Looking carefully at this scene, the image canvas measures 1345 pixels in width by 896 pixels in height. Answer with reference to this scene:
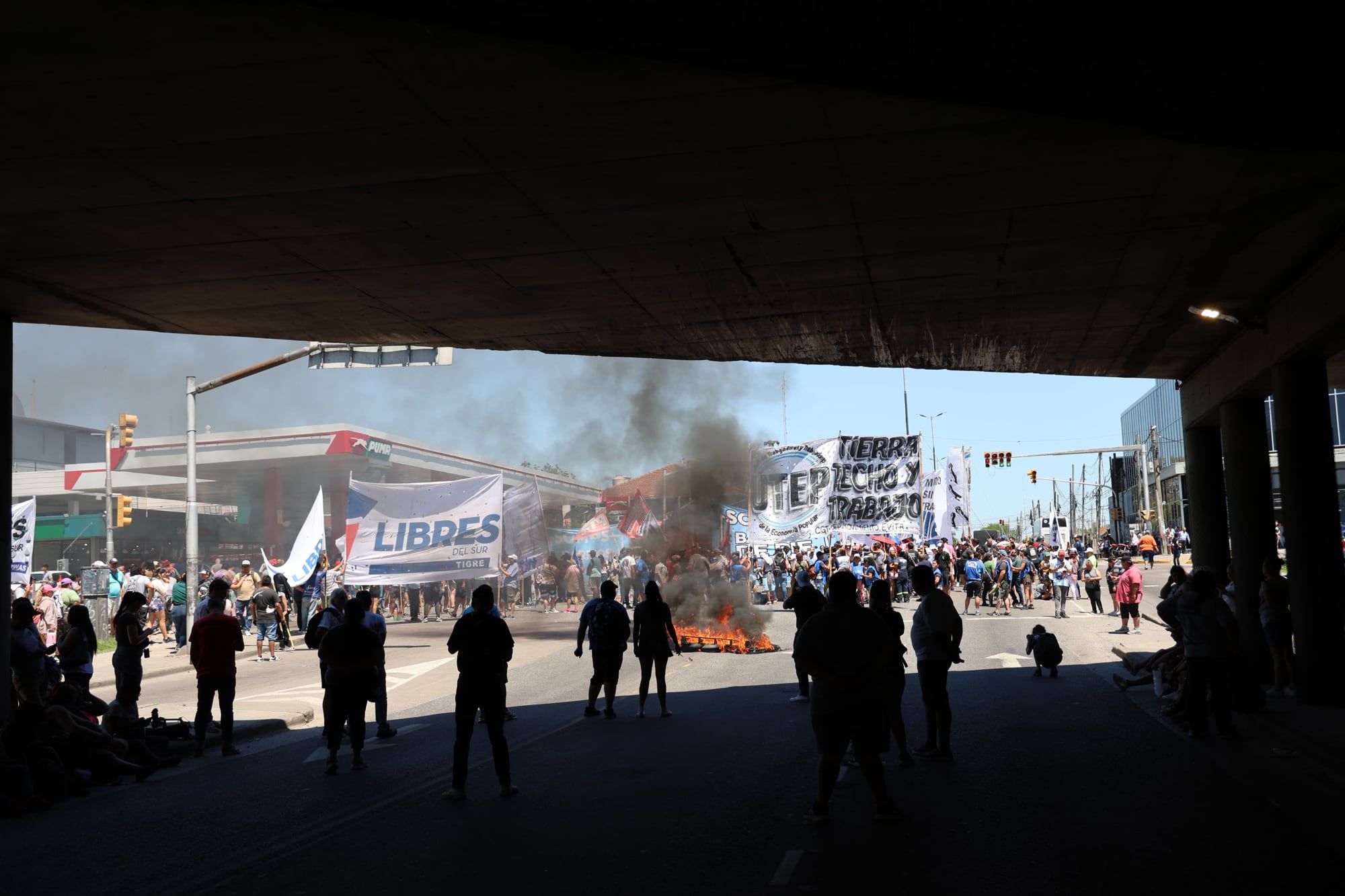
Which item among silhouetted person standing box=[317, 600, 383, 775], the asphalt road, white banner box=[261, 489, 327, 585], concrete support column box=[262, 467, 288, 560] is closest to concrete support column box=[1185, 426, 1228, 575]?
the asphalt road

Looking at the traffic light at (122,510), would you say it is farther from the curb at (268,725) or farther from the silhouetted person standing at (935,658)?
the silhouetted person standing at (935,658)

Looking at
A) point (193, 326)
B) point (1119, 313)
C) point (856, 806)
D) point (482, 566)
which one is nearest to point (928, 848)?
point (856, 806)

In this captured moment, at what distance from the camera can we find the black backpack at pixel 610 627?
13.6 m

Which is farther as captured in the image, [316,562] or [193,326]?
[316,562]

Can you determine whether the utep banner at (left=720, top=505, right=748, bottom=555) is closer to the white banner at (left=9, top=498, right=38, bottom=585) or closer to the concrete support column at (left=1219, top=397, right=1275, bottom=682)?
the concrete support column at (left=1219, top=397, right=1275, bottom=682)

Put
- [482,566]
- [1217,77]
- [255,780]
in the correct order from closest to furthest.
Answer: [1217,77], [255,780], [482,566]

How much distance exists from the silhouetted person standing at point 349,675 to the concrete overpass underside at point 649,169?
3382mm

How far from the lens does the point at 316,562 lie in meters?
25.5

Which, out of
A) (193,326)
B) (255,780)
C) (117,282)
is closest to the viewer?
(255,780)

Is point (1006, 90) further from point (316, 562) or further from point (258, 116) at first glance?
point (316, 562)

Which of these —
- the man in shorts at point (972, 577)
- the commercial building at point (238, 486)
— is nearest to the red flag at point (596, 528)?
the commercial building at point (238, 486)

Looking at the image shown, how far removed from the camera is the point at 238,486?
62031 millimetres

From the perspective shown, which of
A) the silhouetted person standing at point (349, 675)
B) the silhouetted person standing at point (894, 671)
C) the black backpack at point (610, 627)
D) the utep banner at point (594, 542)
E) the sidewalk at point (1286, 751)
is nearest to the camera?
the sidewalk at point (1286, 751)

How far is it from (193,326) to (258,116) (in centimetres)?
671
